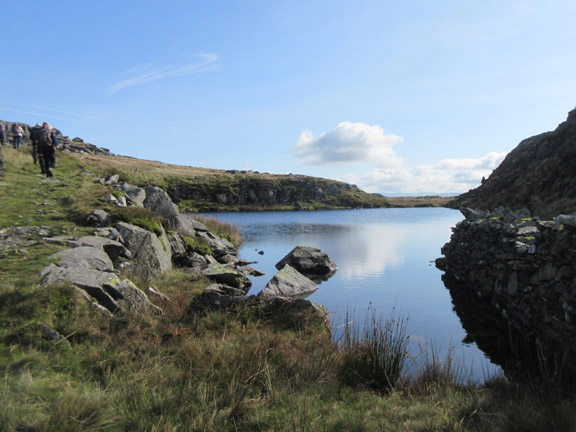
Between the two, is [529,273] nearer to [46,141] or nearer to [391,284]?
[391,284]

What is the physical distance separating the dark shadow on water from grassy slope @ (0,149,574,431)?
203 cm

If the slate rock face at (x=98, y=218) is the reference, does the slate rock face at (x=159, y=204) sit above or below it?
above

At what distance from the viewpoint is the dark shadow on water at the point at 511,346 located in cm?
781

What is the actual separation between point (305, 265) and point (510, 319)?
494 inches

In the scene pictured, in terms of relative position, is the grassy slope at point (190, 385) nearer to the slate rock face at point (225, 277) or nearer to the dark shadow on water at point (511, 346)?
the dark shadow on water at point (511, 346)

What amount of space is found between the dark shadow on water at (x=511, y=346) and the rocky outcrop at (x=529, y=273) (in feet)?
0.71

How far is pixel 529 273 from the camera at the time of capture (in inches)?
516

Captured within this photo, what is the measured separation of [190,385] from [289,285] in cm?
1233

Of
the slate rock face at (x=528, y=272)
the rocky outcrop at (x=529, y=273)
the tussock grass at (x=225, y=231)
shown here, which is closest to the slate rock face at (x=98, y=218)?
the rocky outcrop at (x=529, y=273)

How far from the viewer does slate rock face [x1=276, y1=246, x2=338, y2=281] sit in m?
23.6

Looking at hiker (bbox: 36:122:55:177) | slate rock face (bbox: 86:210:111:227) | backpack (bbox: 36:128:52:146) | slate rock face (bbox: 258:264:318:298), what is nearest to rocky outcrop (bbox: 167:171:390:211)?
hiker (bbox: 36:122:55:177)

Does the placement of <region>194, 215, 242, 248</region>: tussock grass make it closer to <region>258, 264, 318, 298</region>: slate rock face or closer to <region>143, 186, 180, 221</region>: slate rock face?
<region>143, 186, 180, 221</region>: slate rock face

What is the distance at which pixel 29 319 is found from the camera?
6.93m

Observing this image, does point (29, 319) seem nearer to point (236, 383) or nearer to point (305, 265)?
point (236, 383)
